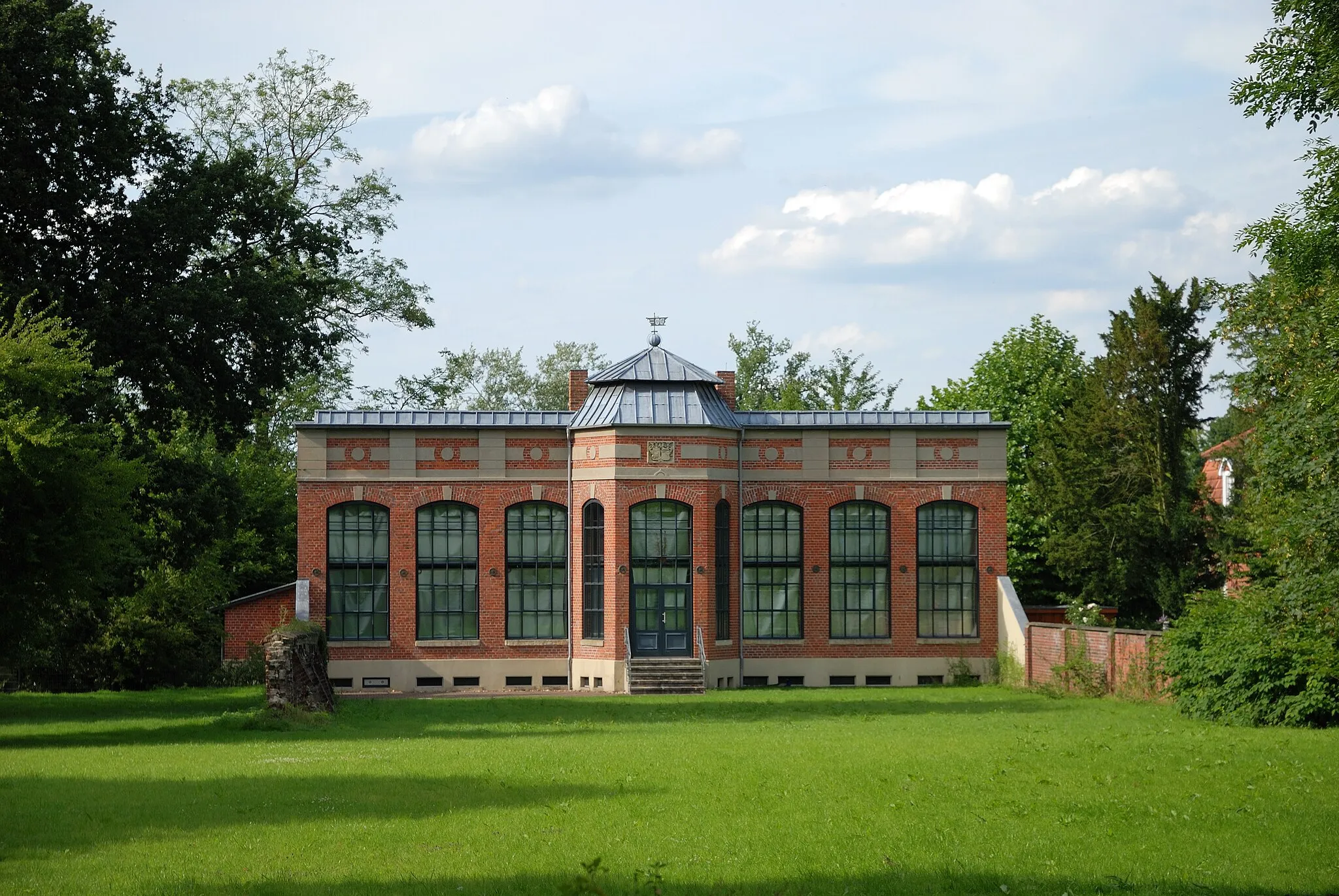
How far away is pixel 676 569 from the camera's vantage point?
35250 millimetres

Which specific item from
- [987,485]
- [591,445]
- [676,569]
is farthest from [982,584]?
[591,445]

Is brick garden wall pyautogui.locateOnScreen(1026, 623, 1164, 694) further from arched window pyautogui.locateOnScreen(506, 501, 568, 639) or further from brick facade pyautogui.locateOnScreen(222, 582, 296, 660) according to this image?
brick facade pyautogui.locateOnScreen(222, 582, 296, 660)

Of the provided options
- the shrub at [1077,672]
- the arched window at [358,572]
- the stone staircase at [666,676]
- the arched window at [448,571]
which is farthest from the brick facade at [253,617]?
the shrub at [1077,672]

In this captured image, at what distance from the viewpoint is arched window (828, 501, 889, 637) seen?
36.8 meters

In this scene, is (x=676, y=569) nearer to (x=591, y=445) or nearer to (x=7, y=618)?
(x=591, y=445)

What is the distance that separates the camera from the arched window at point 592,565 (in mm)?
35625

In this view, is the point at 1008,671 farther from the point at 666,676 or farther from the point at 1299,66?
the point at 1299,66

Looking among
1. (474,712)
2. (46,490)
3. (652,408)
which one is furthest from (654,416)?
(46,490)

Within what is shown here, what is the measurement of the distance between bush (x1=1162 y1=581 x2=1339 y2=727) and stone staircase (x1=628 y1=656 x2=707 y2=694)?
11.3 metres

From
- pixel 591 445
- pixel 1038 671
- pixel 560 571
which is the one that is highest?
pixel 591 445

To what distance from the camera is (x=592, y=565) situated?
35.7m

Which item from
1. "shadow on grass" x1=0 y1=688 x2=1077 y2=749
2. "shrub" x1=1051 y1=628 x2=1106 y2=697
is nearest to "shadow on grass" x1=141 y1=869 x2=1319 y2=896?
"shadow on grass" x1=0 y1=688 x2=1077 y2=749

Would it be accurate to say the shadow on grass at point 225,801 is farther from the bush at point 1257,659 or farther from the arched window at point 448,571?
the arched window at point 448,571

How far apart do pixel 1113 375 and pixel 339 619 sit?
2271 cm
